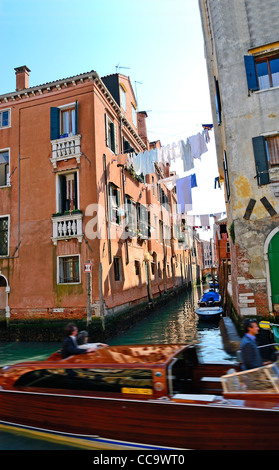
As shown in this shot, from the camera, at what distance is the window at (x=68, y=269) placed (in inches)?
480

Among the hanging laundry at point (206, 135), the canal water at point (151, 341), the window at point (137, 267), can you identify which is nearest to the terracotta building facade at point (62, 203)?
the canal water at point (151, 341)

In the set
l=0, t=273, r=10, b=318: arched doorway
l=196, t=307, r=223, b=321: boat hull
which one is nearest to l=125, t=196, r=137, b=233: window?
l=196, t=307, r=223, b=321: boat hull

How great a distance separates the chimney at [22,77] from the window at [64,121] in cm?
307

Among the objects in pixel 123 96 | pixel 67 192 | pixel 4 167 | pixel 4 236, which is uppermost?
pixel 123 96

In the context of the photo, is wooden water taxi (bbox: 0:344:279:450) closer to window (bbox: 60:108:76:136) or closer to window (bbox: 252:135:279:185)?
window (bbox: 252:135:279:185)

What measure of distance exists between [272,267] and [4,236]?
10.7 meters

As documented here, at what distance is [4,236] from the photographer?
13.5m

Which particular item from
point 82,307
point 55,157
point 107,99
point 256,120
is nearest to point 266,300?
point 256,120

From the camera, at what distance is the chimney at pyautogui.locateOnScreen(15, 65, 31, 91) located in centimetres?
1474

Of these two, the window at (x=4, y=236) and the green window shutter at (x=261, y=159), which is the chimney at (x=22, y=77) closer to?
the window at (x=4, y=236)

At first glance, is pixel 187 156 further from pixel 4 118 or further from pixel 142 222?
Result: pixel 4 118

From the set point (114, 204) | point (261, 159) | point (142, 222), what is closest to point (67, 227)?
point (114, 204)

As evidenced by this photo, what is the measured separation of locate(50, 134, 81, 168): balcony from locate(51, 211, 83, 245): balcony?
7.36 feet
